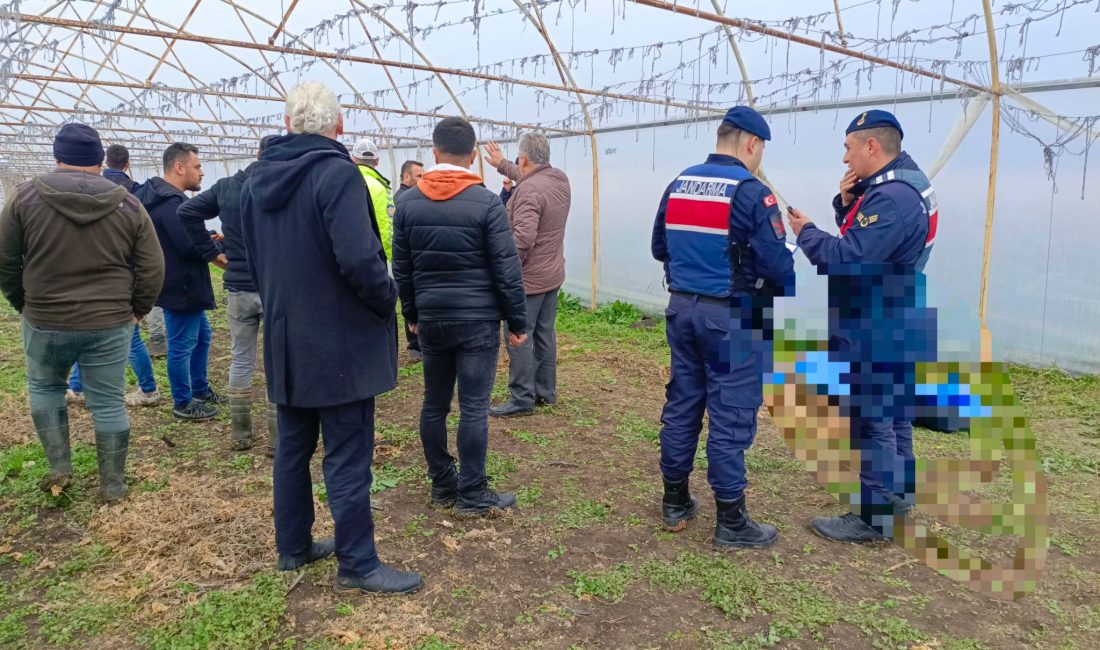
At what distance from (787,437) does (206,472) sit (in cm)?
366

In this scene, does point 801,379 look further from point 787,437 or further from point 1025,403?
point 1025,403

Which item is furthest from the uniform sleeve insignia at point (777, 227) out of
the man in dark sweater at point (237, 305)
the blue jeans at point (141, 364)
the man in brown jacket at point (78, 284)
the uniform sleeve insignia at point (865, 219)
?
the blue jeans at point (141, 364)

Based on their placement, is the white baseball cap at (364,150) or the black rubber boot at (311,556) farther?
the white baseball cap at (364,150)

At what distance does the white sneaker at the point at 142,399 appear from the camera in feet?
17.6

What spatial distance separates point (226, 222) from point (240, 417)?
129cm

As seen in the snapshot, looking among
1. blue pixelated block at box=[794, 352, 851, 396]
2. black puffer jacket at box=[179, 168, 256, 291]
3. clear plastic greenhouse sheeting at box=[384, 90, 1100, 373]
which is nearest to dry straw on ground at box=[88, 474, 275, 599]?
black puffer jacket at box=[179, 168, 256, 291]

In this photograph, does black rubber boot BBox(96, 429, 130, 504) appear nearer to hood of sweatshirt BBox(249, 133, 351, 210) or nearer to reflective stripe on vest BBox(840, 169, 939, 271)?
A: hood of sweatshirt BBox(249, 133, 351, 210)

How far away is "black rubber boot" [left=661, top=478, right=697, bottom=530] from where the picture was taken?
354 cm

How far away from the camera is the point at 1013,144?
20.5 ft

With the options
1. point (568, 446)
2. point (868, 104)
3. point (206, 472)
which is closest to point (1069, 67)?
point (868, 104)

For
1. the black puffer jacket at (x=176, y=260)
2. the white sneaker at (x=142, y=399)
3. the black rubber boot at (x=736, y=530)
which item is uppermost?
the black puffer jacket at (x=176, y=260)

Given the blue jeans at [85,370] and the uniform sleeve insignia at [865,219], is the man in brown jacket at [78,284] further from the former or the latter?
the uniform sleeve insignia at [865,219]

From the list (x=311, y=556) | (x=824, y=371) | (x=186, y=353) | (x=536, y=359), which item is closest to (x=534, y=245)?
(x=536, y=359)

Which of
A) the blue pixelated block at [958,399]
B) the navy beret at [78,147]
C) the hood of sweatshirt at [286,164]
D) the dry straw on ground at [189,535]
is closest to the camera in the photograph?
the blue pixelated block at [958,399]
